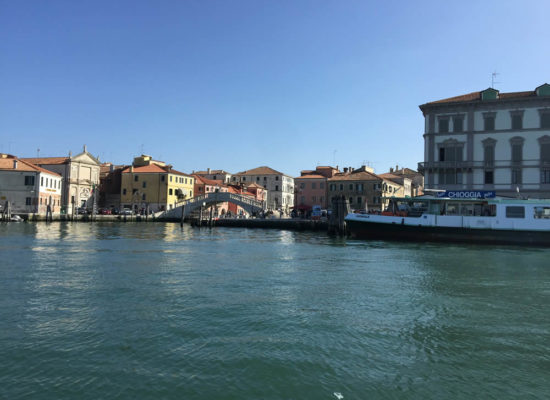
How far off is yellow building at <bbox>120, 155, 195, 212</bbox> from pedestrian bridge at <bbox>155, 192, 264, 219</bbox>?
5.22 meters

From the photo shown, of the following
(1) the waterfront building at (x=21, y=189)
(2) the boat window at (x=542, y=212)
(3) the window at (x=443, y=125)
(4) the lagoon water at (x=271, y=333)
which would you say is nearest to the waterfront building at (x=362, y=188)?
(3) the window at (x=443, y=125)

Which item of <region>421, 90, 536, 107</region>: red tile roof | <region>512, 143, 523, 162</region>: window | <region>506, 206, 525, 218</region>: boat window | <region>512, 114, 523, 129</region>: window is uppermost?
<region>421, 90, 536, 107</region>: red tile roof

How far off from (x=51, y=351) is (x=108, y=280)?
6.88 meters

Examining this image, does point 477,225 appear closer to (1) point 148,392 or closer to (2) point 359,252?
(2) point 359,252

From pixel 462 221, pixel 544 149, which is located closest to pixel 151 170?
pixel 462 221

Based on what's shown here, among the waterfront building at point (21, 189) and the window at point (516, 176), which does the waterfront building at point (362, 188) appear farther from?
the waterfront building at point (21, 189)

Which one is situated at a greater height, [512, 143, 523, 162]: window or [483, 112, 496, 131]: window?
[483, 112, 496, 131]: window

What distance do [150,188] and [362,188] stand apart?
33.7 metres

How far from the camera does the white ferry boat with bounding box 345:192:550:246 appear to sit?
2997 centimetres

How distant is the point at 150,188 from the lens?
69.8 m

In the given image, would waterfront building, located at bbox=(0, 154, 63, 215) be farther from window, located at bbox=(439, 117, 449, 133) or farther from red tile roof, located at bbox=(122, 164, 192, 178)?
window, located at bbox=(439, 117, 449, 133)

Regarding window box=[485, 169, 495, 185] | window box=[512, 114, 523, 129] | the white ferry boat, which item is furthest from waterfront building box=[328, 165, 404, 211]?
the white ferry boat

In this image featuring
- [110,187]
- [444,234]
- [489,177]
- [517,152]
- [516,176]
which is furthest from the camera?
[110,187]

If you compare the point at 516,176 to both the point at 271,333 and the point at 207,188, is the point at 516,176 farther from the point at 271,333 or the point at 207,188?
the point at 207,188
